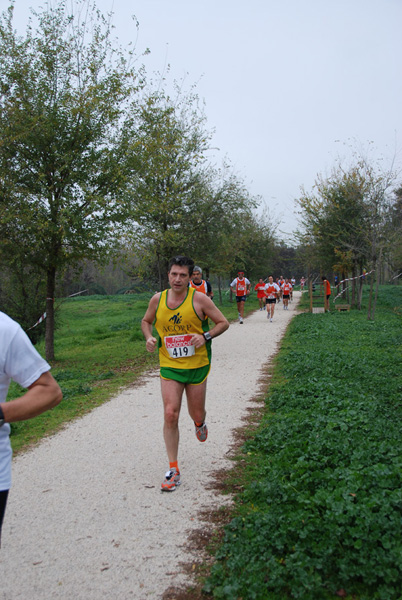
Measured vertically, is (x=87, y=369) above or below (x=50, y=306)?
below

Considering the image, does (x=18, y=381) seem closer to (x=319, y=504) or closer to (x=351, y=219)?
(x=319, y=504)

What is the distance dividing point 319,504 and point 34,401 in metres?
2.42

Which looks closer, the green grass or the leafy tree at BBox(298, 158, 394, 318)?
the green grass

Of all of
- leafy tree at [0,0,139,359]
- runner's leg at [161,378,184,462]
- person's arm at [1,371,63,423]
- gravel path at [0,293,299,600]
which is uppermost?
leafy tree at [0,0,139,359]

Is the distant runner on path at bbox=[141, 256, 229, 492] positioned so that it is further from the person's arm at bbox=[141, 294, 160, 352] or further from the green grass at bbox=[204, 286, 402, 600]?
the green grass at bbox=[204, 286, 402, 600]

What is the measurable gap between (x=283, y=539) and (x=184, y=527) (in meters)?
0.91

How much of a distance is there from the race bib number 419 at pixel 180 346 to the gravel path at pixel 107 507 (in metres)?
1.21

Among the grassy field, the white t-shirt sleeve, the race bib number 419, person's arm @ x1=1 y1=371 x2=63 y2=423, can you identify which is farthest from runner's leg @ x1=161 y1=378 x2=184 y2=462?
the white t-shirt sleeve

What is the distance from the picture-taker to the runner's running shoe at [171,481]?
489 cm

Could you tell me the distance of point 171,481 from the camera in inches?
195

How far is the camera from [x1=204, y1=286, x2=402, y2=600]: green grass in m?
3.14

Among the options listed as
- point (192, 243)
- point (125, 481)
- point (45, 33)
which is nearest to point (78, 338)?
point (192, 243)

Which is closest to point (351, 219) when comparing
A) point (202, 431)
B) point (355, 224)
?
point (355, 224)

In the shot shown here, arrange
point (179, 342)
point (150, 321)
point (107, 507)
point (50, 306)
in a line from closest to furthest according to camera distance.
A: point (107, 507) → point (179, 342) → point (150, 321) → point (50, 306)
